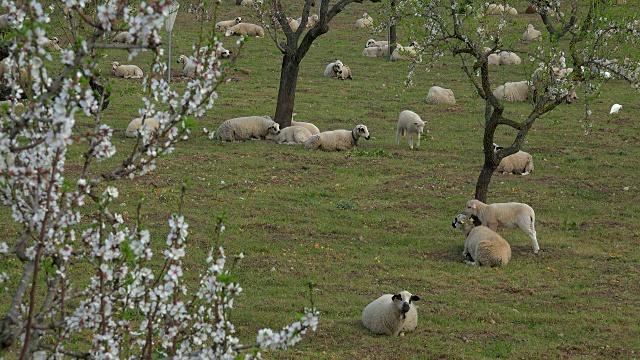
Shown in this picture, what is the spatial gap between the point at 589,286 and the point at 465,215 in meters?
3.06

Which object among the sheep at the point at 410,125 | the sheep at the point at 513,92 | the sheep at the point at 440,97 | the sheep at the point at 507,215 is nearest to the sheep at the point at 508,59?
the sheep at the point at 513,92

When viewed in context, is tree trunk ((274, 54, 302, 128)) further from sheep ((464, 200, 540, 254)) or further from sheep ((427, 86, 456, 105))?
sheep ((464, 200, 540, 254))

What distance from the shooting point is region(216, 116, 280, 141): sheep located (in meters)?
24.1

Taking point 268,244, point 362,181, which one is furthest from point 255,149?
point 268,244

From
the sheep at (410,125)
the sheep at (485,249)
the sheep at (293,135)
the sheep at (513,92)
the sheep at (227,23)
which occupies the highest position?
the sheep at (227,23)

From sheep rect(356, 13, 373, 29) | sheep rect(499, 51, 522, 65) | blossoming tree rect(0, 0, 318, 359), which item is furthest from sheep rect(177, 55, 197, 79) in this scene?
blossoming tree rect(0, 0, 318, 359)

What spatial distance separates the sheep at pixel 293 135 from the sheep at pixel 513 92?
29.7 ft

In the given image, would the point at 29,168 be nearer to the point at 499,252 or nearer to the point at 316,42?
the point at 499,252

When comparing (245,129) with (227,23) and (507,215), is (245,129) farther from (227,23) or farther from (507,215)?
(227,23)

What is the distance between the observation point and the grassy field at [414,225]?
1155 cm

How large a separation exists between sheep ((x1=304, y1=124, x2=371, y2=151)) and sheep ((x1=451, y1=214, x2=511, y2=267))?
858 cm

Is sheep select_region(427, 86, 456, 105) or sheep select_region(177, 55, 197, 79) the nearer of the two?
sheep select_region(427, 86, 456, 105)

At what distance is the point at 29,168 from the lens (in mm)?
5066

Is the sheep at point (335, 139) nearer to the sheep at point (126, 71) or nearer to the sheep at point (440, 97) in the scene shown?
the sheep at point (440, 97)
